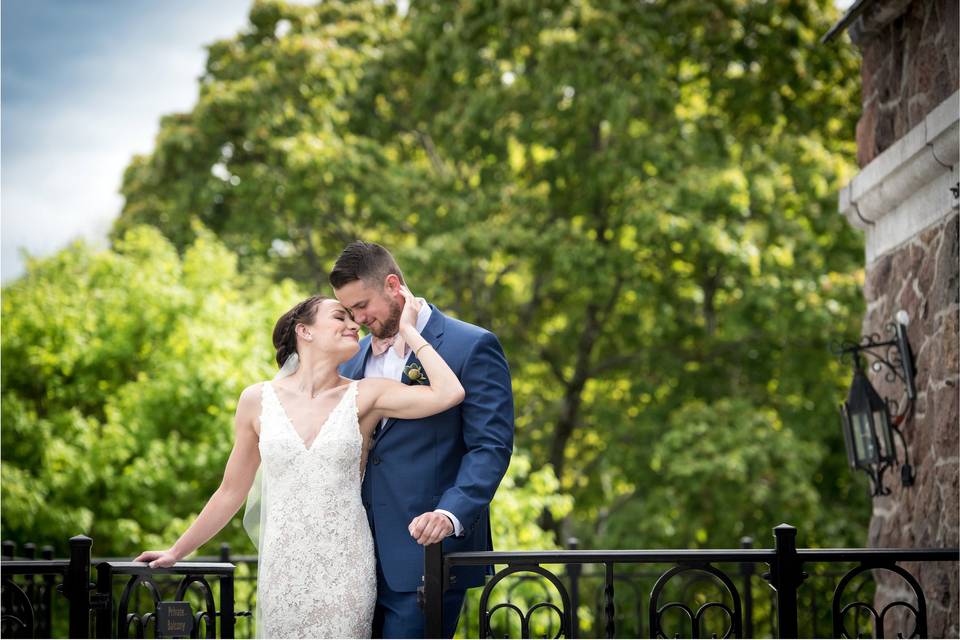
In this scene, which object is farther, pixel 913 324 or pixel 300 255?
pixel 300 255

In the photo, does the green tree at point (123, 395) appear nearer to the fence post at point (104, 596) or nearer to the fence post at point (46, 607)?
the fence post at point (46, 607)

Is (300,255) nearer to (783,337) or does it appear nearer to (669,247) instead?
(669,247)

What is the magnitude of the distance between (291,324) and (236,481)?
2.02ft

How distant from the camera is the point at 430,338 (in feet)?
13.2

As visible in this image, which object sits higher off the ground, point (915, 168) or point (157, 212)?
point (157, 212)

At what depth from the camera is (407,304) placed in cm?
399

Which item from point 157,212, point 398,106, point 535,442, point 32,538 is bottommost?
point 32,538

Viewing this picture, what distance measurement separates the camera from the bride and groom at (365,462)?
12.5ft

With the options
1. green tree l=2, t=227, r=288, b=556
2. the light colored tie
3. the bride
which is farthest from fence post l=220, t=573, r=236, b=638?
green tree l=2, t=227, r=288, b=556

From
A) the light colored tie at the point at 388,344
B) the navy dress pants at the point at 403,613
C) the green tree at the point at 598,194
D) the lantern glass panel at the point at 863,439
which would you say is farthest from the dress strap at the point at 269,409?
the green tree at the point at 598,194

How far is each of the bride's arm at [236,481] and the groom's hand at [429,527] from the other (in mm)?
747

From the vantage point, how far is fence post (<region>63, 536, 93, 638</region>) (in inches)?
145

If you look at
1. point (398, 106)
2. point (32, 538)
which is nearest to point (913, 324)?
point (32, 538)

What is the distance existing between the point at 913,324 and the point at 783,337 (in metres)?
7.66
